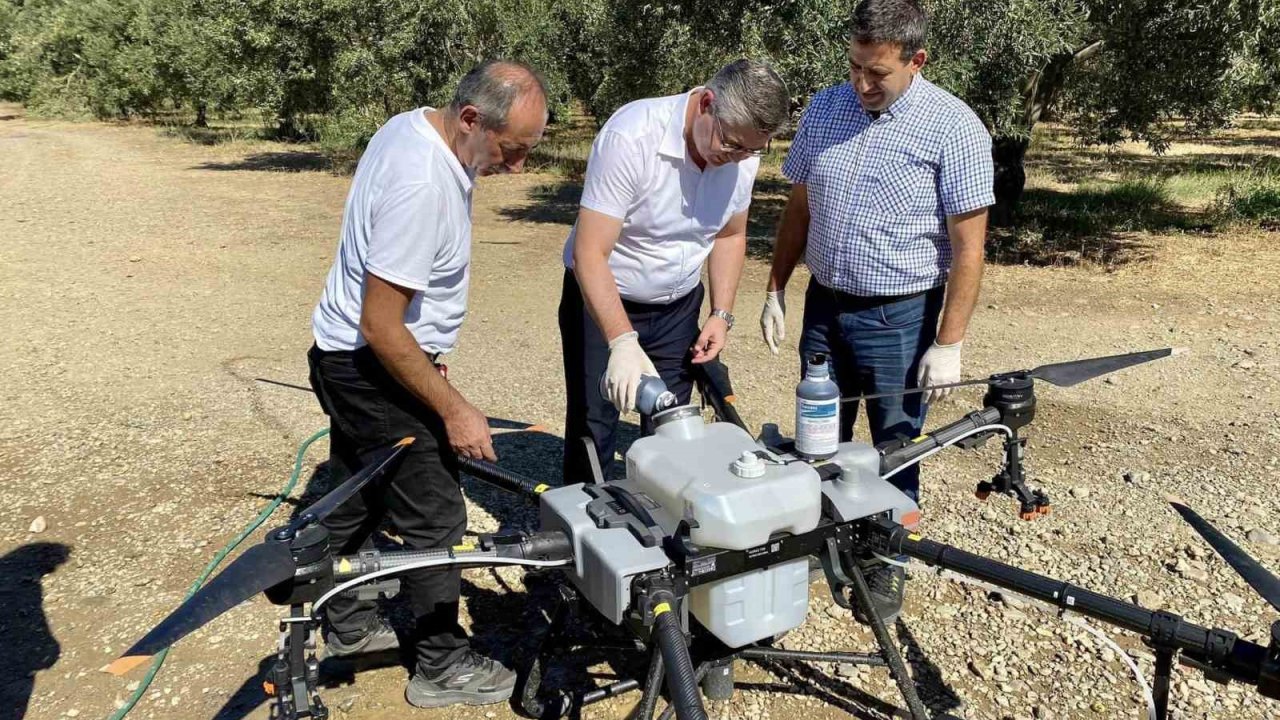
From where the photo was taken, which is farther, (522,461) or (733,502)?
(522,461)

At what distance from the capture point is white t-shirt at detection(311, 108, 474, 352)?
8.18ft

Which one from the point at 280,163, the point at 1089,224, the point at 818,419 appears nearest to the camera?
the point at 818,419

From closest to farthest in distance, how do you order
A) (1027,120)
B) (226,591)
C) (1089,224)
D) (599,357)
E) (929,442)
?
(226,591) < (929,442) < (599,357) < (1027,120) < (1089,224)

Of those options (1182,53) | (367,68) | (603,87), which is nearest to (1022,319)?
(1182,53)

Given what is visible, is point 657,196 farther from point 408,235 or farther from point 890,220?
point 408,235

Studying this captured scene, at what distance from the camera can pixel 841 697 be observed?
315cm

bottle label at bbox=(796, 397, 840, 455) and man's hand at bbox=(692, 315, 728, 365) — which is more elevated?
bottle label at bbox=(796, 397, 840, 455)

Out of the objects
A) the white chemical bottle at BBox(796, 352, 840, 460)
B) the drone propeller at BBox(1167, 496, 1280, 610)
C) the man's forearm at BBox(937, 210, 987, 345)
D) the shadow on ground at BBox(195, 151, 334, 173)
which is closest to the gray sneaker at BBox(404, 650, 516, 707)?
the white chemical bottle at BBox(796, 352, 840, 460)

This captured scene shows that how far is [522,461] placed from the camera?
201 inches

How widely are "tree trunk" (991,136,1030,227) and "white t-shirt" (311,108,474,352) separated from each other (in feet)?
30.8

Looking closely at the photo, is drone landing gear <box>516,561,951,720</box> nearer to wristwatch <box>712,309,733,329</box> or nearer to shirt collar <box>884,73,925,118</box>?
wristwatch <box>712,309,733,329</box>

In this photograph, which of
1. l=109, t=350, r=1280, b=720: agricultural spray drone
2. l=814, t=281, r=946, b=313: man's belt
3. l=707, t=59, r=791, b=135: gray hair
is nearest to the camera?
Answer: l=109, t=350, r=1280, b=720: agricultural spray drone

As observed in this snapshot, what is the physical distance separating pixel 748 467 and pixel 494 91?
1.26m

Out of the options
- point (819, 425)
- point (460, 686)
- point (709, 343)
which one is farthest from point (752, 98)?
point (460, 686)
